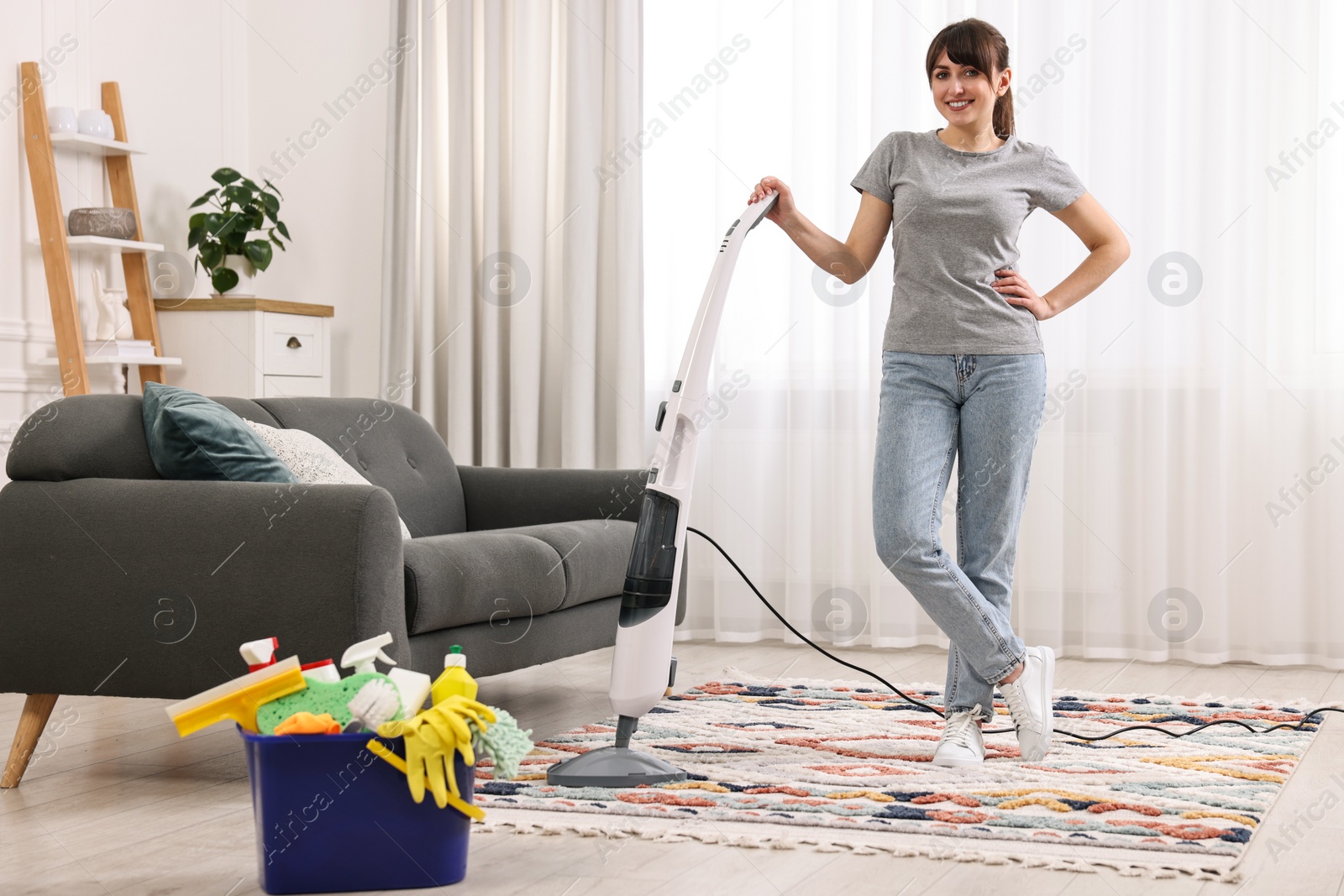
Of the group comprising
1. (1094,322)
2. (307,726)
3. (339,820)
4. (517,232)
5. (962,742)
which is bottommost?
(962,742)

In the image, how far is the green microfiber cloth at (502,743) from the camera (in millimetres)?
1615

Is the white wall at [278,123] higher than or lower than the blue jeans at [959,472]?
higher

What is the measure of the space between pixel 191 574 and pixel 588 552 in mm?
798

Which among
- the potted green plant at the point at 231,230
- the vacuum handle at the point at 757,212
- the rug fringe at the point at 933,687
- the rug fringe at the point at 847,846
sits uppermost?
the vacuum handle at the point at 757,212

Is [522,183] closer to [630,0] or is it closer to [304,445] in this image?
[630,0]

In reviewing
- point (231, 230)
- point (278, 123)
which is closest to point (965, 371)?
point (231, 230)

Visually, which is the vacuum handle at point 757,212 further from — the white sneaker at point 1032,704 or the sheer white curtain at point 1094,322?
the sheer white curtain at point 1094,322

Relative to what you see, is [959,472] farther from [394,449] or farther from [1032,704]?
[394,449]

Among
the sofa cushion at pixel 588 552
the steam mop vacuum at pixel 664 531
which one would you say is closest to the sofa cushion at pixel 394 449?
the sofa cushion at pixel 588 552

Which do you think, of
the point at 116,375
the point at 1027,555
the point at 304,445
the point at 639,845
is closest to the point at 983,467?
the point at 639,845

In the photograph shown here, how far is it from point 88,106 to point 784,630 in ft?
8.24

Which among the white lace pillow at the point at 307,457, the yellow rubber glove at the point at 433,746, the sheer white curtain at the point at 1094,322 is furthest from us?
the sheer white curtain at the point at 1094,322

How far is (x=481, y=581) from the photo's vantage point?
7.45ft

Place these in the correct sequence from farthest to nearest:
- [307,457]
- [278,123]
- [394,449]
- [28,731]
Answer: [278,123]
[394,449]
[307,457]
[28,731]
